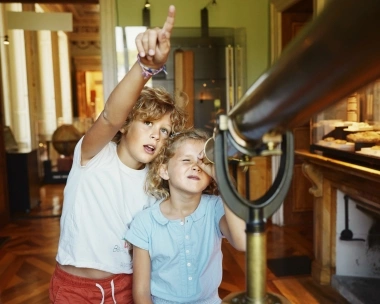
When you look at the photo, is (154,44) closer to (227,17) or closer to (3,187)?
(227,17)

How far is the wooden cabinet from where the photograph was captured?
18.1 ft

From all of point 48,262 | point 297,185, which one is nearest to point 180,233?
point 48,262

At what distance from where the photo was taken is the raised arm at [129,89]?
0.67 metres

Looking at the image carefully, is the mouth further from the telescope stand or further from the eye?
the telescope stand

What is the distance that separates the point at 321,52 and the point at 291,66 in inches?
1.1

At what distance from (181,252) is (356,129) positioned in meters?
1.79

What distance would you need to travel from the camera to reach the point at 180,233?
1125mm

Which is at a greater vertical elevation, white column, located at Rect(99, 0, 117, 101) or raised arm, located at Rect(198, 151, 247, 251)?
white column, located at Rect(99, 0, 117, 101)

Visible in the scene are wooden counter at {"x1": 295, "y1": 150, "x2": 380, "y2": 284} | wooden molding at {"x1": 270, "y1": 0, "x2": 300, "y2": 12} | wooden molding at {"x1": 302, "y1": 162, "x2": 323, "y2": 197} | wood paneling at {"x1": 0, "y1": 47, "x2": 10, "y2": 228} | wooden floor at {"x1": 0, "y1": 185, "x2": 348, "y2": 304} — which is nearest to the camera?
wooden counter at {"x1": 295, "y1": 150, "x2": 380, "y2": 284}

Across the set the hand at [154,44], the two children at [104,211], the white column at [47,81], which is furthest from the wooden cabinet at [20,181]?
the hand at [154,44]

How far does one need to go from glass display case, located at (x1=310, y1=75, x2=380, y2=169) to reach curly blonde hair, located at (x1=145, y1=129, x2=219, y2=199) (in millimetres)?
1260

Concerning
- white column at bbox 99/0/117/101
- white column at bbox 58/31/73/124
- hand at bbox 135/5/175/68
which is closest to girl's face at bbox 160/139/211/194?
hand at bbox 135/5/175/68

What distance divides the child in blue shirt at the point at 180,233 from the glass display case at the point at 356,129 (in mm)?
1304

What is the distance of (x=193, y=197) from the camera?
3.82ft
